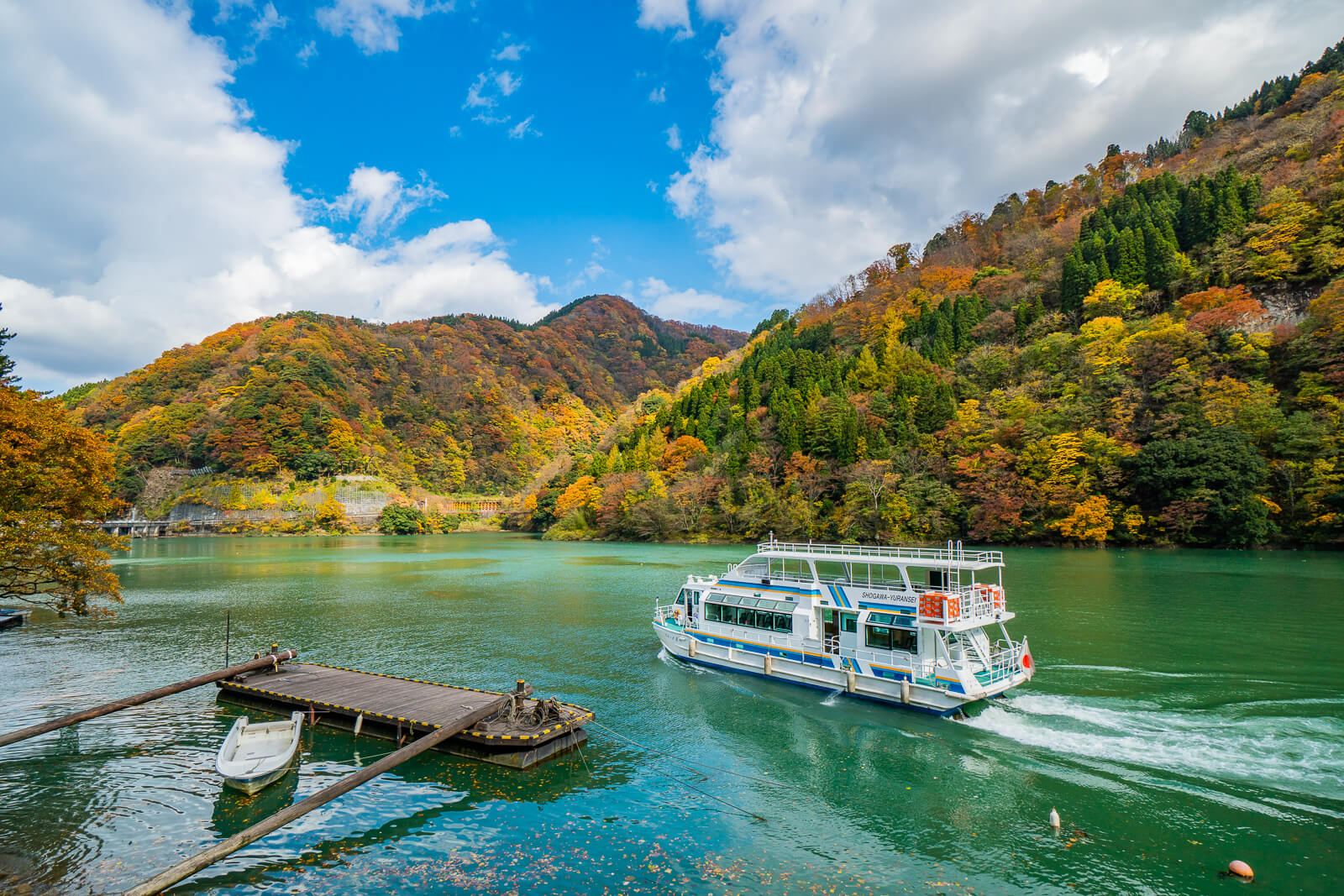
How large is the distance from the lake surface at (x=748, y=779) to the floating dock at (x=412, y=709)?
56 cm

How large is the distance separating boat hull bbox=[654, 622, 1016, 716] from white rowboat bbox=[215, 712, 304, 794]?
14305mm

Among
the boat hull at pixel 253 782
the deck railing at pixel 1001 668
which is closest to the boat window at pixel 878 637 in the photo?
the deck railing at pixel 1001 668

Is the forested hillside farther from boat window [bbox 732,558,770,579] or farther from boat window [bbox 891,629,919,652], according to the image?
boat window [bbox 891,629,919,652]

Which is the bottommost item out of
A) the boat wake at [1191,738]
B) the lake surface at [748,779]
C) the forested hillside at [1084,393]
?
the lake surface at [748,779]

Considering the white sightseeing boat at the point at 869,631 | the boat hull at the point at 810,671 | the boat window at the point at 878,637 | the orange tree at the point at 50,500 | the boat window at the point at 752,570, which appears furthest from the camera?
the boat window at the point at 752,570

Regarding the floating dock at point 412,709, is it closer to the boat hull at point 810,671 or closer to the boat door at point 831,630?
the boat hull at point 810,671

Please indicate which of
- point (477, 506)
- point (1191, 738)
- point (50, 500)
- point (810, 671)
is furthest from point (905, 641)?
point (477, 506)

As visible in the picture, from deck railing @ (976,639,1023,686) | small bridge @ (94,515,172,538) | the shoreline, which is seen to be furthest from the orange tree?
small bridge @ (94,515,172,538)

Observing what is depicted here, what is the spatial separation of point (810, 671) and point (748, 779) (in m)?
7.31

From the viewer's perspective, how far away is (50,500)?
85.5 feet

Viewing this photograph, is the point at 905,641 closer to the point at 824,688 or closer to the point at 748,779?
the point at 824,688

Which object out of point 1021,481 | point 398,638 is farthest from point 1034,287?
point 398,638

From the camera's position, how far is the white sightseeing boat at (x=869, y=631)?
1959 cm

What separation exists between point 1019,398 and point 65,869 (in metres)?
77.4
